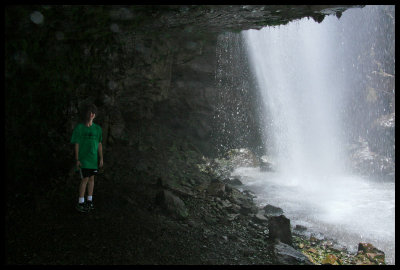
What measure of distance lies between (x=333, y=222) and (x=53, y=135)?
25.9 ft

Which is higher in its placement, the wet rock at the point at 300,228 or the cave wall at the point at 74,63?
the cave wall at the point at 74,63

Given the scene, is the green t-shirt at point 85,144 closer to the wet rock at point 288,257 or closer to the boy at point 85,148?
the boy at point 85,148

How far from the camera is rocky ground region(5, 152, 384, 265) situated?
3767 millimetres

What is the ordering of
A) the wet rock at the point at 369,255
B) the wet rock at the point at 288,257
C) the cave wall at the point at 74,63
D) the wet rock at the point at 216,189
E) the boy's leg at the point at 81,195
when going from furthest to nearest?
the wet rock at the point at 216,189
the wet rock at the point at 369,255
the cave wall at the point at 74,63
the boy's leg at the point at 81,195
the wet rock at the point at 288,257

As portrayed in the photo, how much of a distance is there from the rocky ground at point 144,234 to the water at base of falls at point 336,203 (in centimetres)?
98

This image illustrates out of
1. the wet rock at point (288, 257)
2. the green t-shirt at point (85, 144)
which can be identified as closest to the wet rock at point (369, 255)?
the wet rock at point (288, 257)

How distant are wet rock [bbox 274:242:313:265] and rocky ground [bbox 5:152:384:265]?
0.02 m

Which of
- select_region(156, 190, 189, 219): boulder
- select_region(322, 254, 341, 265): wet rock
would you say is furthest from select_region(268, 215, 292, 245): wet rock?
select_region(156, 190, 189, 219): boulder

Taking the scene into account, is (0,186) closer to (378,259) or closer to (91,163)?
(91,163)

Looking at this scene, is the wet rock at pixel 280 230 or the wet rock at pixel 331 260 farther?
the wet rock at pixel 280 230

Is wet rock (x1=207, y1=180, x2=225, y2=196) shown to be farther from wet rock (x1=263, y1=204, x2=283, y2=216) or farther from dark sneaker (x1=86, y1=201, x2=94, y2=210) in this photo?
dark sneaker (x1=86, y1=201, x2=94, y2=210)

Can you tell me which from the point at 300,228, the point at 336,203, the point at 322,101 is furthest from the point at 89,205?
the point at 322,101

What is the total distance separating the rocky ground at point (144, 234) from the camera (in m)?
3.77
